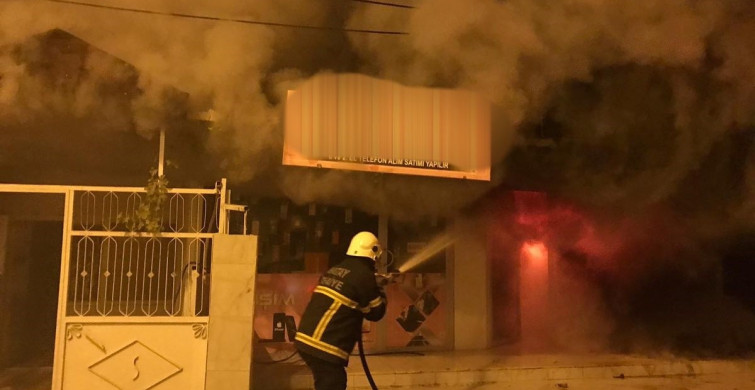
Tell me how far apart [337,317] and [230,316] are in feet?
4.73

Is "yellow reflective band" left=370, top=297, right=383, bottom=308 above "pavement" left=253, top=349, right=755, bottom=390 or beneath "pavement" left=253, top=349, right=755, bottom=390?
above

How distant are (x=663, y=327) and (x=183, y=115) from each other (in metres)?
7.45

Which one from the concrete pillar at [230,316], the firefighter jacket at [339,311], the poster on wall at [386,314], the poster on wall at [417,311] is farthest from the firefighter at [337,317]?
the poster on wall at [417,311]

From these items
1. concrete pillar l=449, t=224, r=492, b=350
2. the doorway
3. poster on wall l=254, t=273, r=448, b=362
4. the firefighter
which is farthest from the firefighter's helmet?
the doorway

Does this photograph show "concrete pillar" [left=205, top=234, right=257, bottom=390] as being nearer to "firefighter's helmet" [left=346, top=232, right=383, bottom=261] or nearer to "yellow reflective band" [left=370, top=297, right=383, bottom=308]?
"firefighter's helmet" [left=346, top=232, right=383, bottom=261]

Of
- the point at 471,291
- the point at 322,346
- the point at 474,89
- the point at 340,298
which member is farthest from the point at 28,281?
the point at 474,89

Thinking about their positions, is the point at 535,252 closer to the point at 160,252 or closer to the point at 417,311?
the point at 417,311

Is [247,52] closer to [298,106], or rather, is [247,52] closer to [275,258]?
[298,106]

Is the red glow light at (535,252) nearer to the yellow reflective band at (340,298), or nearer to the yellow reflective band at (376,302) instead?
the yellow reflective band at (376,302)

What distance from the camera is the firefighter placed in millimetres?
4145

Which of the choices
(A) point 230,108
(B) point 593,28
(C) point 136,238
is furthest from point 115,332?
(B) point 593,28

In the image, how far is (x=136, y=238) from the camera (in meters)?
5.20

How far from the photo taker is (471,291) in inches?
315

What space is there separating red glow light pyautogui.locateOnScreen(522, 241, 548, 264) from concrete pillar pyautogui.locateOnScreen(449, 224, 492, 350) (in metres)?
1.26
